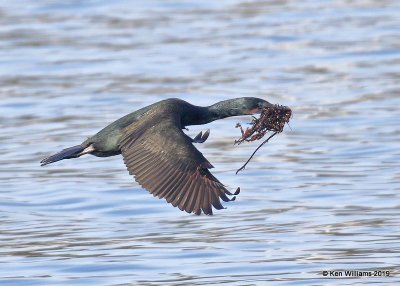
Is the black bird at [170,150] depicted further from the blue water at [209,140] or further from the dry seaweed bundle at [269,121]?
the blue water at [209,140]

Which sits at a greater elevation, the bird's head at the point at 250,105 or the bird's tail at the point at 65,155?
the bird's head at the point at 250,105

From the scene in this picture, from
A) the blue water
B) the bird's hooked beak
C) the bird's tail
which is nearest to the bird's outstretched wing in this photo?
the bird's tail

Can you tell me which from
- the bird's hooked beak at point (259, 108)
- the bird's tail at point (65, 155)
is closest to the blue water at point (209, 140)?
the bird's tail at point (65, 155)

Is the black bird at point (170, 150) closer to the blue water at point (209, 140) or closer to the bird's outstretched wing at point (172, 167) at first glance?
the bird's outstretched wing at point (172, 167)

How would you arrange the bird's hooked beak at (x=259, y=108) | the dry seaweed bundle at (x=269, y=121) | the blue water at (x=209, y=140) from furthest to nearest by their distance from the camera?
1. the blue water at (x=209, y=140)
2. the bird's hooked beak at (x=259, y=108)
3. the dry seaweed bundle at (x=269, y=121)

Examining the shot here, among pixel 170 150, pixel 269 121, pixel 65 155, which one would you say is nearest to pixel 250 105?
pixel 269 121

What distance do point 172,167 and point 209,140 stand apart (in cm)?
612

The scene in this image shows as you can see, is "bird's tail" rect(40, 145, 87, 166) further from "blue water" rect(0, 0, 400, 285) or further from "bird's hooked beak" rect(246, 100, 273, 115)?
"bird's hooked beak" rect(246, 100, 273, 115)

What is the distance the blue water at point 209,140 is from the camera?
10430 mm

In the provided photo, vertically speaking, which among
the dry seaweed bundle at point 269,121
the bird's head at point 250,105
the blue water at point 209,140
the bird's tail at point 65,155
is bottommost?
the blue water at point 209,140

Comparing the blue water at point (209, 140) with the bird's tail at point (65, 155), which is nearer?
the bird's tail at point (65, 155)

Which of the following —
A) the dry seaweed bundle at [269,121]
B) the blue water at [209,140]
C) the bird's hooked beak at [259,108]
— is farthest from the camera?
the blue water at [209,140]

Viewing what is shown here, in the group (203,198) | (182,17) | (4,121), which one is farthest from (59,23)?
(203,198)

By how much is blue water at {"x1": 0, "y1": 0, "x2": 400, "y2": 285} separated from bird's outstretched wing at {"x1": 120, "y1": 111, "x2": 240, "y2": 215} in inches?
36.5
